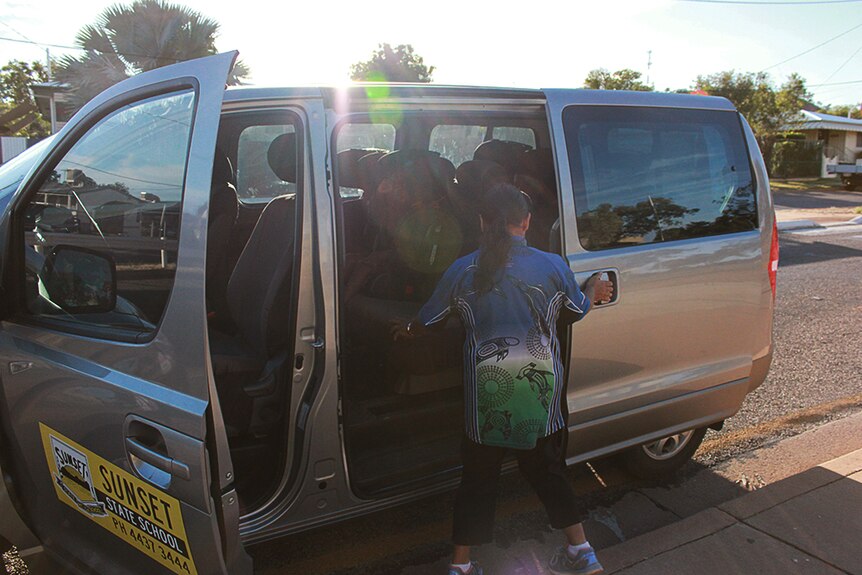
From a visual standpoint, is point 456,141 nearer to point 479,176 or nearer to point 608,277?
point 479,176

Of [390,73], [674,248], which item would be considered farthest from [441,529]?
[390,73]

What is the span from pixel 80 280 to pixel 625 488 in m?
2.87

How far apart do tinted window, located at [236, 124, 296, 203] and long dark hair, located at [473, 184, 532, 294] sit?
4.76ft

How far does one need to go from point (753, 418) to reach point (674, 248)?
6.81 feet

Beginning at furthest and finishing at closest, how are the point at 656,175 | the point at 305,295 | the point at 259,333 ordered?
1. the point at 656,175
2. the point at 259,333
3. the point at 305,295

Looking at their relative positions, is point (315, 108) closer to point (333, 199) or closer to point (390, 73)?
point (333, 199)

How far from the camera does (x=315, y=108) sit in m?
2.27

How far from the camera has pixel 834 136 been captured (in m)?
41.6

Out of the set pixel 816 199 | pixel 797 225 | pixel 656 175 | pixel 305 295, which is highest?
pixel 656 175

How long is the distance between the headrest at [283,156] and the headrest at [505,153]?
1.14 metres

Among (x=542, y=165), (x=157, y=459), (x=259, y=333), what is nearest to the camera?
(x=157, y=459)

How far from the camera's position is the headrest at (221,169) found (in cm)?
347

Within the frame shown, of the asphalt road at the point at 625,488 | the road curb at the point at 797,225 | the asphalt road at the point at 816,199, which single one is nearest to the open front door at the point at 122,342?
the asphalt road at the point at 625,488

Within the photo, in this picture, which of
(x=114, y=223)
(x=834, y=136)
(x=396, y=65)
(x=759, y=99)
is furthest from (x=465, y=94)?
(x=834, y=136)
